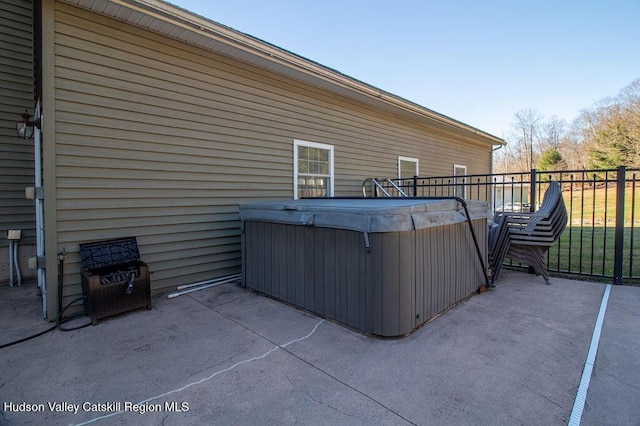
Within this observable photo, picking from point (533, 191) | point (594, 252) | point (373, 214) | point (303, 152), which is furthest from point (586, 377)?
point (594, 252)

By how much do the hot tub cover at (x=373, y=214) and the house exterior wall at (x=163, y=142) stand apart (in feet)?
3.35

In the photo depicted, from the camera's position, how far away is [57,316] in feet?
10.1

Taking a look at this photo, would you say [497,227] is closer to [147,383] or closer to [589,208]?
[147,383]

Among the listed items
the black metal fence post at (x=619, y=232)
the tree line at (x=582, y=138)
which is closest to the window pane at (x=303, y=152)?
the black metal fence post at (x=619, y=232)

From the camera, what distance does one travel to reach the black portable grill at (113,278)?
9.83 ft

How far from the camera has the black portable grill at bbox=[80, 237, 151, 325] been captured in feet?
9.83

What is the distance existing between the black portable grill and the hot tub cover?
138 cm

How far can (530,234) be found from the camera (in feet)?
13.7

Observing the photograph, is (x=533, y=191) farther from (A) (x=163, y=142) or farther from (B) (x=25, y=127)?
(B) (x=25, y=127)

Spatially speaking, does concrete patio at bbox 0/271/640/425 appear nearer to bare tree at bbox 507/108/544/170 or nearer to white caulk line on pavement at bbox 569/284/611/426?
white caulk line on pavement at bbox 569/284/611/426

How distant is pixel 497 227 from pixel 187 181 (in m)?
4.33

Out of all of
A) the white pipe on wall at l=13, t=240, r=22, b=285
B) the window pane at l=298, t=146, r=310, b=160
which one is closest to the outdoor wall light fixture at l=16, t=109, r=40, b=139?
the white pipe on wall at l=13, t=240, r=22, b=285

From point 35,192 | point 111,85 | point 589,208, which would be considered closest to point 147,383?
point 35,192

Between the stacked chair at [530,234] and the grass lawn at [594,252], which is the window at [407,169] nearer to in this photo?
the grass lawn at [594,252]
